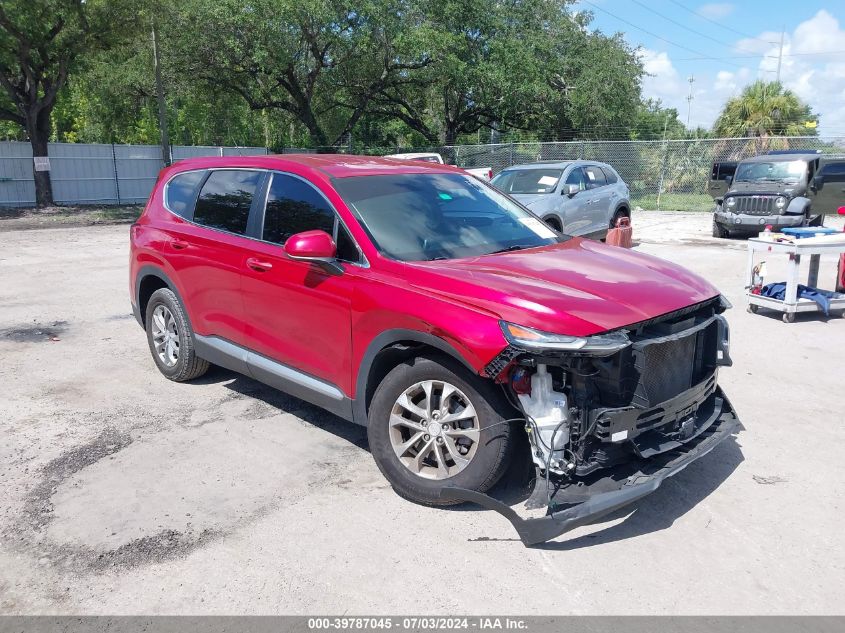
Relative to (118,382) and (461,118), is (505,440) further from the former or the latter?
(461,118)

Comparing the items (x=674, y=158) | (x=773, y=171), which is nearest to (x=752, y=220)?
(x=773, y=171)

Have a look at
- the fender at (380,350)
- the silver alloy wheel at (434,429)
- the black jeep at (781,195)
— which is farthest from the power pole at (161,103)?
the silver alloy wheel at (434,429)

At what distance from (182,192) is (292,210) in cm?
161

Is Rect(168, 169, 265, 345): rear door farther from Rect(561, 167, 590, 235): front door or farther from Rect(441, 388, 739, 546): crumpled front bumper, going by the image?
Rect(561, 167, 590, 235): front door

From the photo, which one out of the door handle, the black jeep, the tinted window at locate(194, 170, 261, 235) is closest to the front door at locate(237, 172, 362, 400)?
the door handle

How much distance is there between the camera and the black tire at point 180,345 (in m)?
5.52

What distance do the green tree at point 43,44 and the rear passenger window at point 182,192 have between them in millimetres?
19257

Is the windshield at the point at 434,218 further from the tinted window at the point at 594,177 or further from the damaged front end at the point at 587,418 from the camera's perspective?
the tinted window at the point at 594,177

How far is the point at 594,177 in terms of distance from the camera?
44.9ft

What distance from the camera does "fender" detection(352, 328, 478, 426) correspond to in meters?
3.42

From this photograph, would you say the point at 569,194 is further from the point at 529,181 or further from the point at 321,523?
the point at 321,523

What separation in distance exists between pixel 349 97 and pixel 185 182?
2795cm

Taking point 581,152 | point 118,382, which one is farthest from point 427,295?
point 581,152

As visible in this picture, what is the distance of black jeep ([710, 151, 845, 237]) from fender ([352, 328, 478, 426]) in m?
13.6
